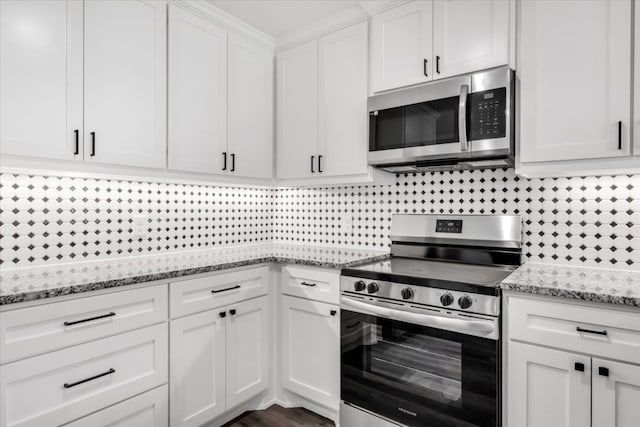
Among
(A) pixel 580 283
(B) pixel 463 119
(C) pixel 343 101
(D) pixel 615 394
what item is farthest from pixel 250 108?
(D) pixel 615 394

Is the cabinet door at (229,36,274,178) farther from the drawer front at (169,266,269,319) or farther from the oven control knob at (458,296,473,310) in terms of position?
the oven control knob at (458,296,473,310)

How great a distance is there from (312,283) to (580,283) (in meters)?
1.29

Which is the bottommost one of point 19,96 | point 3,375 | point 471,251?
point 3,375

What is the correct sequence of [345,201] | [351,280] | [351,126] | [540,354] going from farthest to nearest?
[345,201], [351,126], [351,280], [540,354]

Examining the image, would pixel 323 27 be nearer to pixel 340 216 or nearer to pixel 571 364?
pixel 340 216

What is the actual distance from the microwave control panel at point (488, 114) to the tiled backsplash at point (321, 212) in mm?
401

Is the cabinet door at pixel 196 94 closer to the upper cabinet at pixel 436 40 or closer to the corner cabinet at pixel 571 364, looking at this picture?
the upper cabinet at pixel 436 40

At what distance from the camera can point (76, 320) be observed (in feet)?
4.72

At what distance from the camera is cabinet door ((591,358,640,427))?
130cm

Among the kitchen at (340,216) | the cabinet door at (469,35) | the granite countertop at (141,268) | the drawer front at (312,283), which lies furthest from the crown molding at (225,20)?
the drawer front at (312,283)

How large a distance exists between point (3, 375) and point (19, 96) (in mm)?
1080

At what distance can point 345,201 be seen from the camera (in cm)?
270

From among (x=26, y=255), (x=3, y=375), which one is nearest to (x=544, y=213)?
(x=3, y=375)

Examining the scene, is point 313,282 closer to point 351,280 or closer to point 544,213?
point 351,280
